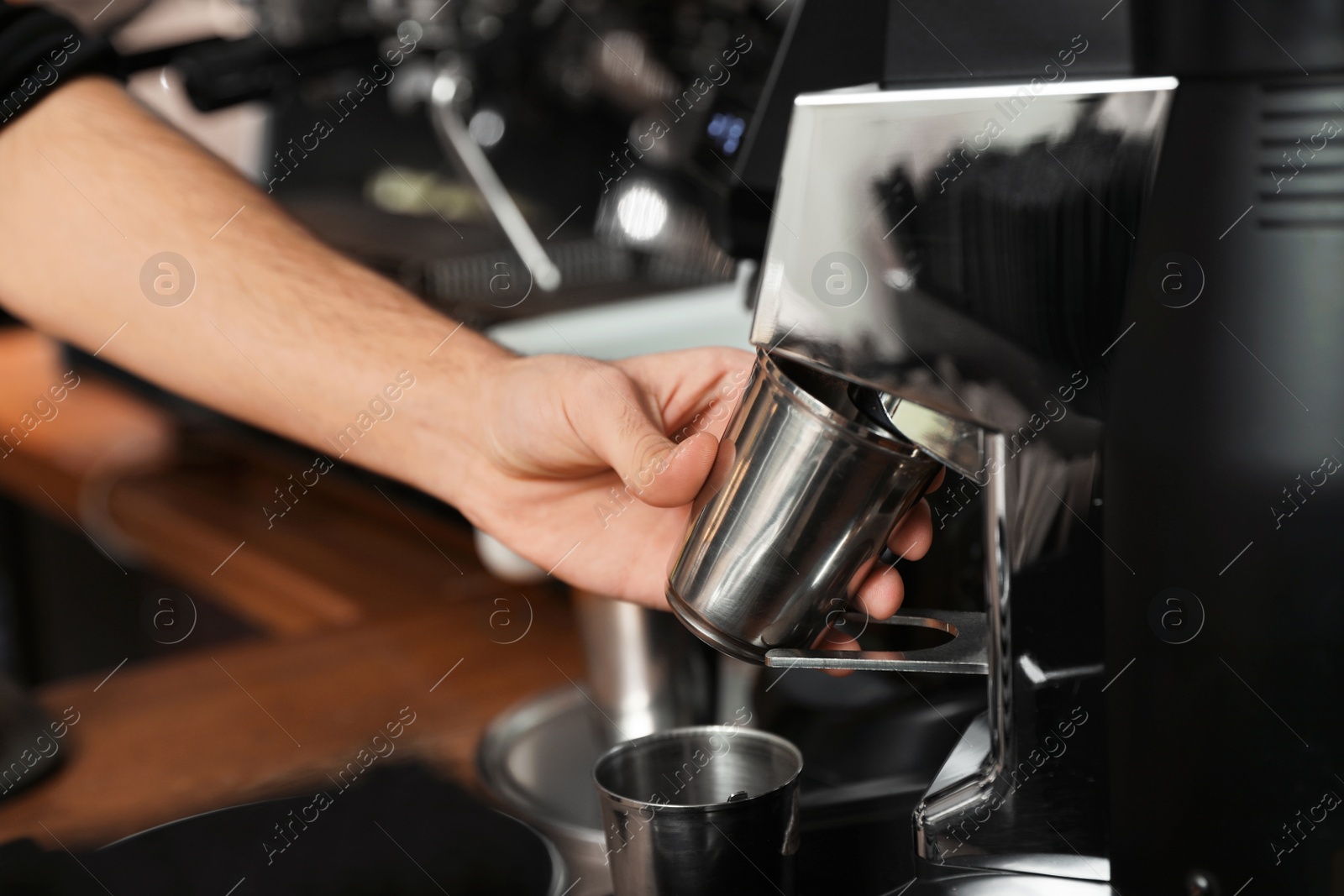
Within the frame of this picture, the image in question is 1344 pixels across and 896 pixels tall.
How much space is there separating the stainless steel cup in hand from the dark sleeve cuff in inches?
20.5

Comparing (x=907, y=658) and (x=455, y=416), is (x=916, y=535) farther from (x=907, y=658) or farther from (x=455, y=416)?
(x=455, y=416)

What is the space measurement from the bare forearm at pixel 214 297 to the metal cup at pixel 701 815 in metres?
0.23

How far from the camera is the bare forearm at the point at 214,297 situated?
2.11ft

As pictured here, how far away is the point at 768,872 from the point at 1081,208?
254 mm

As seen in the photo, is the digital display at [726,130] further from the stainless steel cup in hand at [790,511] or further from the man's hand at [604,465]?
the stainless steel cup in hand at [790,511]

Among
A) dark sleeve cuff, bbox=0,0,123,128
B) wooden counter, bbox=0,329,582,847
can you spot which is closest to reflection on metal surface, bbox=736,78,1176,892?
wooden counter, bbox=0,329,582,847

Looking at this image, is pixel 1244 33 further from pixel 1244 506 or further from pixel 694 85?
pixel 694 85

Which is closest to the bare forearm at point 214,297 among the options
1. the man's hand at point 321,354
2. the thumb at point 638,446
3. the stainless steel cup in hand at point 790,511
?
the man's hand at point 321,354

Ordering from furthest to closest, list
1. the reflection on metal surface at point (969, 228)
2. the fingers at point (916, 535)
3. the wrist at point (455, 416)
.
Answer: the wrist at point (455, 416) → the fingers at point (916, 535) → the reflection on metal surface at point (969, 228)

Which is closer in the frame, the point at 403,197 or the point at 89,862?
the point at 89,862

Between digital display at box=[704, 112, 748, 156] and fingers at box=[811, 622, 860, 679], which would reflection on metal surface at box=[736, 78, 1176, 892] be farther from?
digital display at box=[704, 112, 748, 156]

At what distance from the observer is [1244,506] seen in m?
0.40

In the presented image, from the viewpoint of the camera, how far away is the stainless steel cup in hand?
1.32ft

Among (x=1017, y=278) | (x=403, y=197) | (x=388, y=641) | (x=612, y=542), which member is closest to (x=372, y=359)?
(x=612, y=542)
